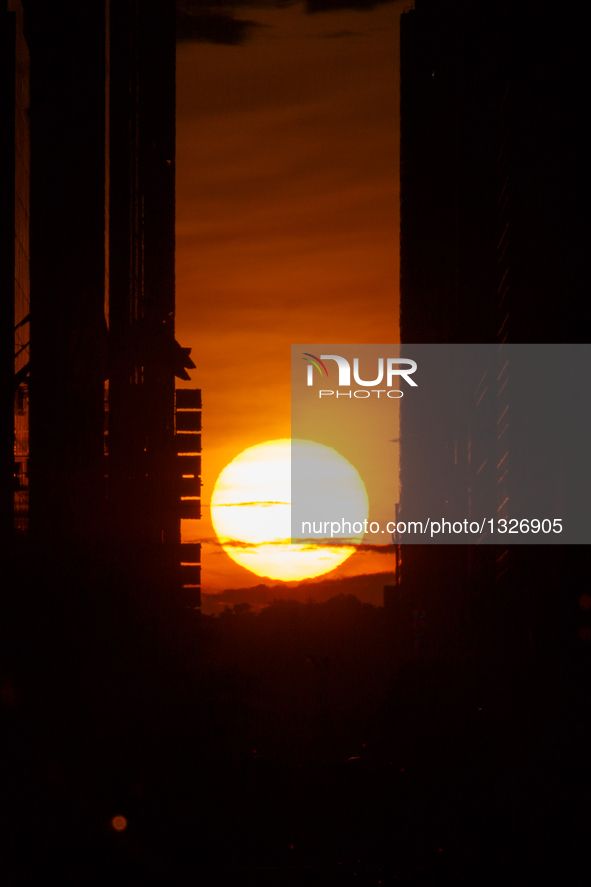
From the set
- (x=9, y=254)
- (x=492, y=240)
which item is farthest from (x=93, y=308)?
(x=492, y=240)

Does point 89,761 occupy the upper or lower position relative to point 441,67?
lower

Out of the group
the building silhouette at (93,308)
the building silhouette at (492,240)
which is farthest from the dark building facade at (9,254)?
the building silhouette at (492,240)

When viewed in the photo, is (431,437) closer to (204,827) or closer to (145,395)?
(145,395)

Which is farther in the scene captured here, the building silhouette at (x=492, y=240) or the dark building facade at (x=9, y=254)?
the building silhouette at (x=492, y=240)

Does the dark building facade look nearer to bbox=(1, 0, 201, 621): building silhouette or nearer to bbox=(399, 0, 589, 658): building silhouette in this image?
bbox=(1, 0, 201, 621): building silhouette

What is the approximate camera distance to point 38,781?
738 inches

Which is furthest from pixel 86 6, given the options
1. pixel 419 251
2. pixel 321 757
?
pixel 419 251

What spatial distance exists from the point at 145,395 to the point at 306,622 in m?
138

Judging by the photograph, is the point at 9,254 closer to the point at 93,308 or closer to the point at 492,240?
the point at 93,308

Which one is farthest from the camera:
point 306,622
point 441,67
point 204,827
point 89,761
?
point 306,622

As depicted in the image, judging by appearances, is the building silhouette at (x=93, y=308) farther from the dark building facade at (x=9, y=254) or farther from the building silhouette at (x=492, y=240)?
the building silhouette at (x=492, y=240)

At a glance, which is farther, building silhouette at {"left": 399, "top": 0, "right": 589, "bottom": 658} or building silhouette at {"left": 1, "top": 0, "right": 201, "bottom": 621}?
building silhouette at {"left": 399, "top": 0, "right": 589, "bottom": 658}

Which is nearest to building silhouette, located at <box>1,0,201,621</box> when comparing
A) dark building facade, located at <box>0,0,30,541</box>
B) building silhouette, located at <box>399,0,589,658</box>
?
dark building facade, located at <box>0,0,30,541</box>

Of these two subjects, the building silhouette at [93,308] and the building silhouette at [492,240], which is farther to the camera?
the building silhouette at [492,240]
